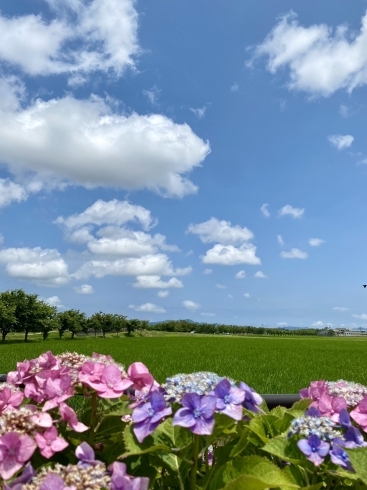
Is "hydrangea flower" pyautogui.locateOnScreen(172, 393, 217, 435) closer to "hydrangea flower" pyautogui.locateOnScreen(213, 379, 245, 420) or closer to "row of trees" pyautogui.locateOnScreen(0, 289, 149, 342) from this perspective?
"hydrangea flower" pyautogui.locateOnScreen(213, 379, 245, 420)

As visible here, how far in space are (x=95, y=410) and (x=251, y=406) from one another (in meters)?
0.54

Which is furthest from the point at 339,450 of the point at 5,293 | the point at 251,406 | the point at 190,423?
the point at 5,293

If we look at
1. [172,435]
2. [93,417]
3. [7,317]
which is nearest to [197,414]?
[172,435]

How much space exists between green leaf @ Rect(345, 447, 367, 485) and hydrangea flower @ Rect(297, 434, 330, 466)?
5cm

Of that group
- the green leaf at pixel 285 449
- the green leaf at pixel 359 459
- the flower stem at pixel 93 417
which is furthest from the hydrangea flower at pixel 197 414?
the flower stem at pixel 93 417

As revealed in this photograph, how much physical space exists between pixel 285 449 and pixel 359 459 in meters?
0.21

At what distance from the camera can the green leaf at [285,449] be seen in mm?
1246

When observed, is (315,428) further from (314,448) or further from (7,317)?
(7,317)

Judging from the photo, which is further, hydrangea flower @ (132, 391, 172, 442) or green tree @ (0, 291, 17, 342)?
green tree @ (0, 291, 17, 342)

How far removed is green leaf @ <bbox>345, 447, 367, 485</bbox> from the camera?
43.2 inches

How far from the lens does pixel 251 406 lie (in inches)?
51.5

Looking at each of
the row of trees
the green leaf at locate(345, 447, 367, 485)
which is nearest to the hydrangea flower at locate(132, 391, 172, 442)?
the green leaf at locate(345, 447, 367, 485)

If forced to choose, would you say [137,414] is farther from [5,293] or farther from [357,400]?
[5,293]

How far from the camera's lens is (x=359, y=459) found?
1.13 metres
